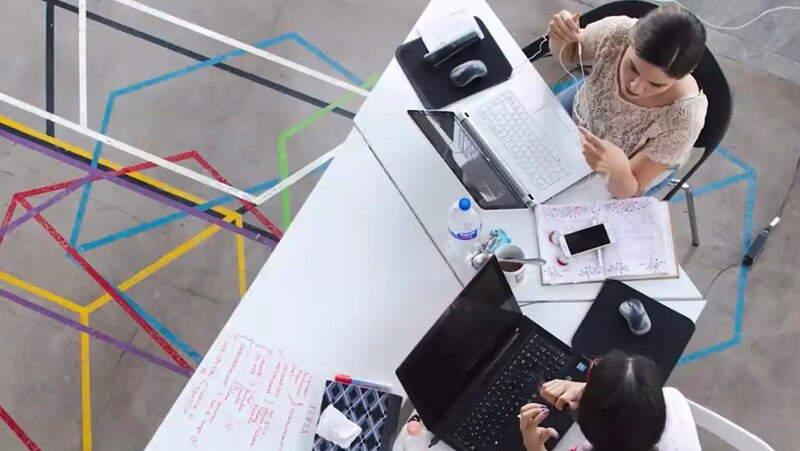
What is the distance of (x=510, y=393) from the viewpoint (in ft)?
6.44

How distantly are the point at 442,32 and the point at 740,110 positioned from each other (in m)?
1.53

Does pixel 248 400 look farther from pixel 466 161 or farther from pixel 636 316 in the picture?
pixel 636 316

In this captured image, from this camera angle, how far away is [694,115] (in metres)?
2.04

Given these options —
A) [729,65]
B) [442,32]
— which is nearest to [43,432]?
[442,32]

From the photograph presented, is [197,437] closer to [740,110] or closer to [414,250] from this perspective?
[414,250]

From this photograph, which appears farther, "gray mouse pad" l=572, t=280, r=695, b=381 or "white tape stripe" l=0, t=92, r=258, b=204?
"white tape stripe" l=0, t=92, r=258, b=204

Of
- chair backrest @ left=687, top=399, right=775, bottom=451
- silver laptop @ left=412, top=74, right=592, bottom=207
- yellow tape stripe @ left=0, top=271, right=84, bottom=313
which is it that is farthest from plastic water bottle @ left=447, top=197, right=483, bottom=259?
yellow tape stripe @ left=0, top=271, right=84, bottom=313

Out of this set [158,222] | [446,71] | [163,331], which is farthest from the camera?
[158,222]

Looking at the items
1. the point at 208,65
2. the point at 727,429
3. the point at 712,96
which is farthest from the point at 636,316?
the point at 208,65

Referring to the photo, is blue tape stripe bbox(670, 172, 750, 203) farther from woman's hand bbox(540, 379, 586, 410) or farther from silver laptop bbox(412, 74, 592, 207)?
woman's hand bbox(540, 379, 586, 410)

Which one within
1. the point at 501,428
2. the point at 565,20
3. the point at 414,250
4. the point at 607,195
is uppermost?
the point at 565,20

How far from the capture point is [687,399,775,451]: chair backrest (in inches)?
73.3

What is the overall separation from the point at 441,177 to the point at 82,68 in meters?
1.97

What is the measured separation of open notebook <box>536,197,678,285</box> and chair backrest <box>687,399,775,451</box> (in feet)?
1.21
